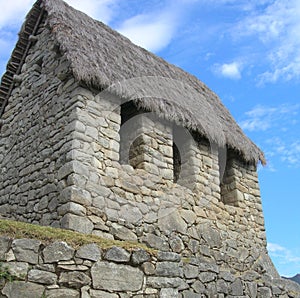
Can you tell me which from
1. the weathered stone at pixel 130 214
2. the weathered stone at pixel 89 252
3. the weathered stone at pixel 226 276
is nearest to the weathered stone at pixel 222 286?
the weathered stone at pixel 226 276

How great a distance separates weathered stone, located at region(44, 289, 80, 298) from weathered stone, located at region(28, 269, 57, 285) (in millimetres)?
88

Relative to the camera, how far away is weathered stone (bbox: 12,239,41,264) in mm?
4418

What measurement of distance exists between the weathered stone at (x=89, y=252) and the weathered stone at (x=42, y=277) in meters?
0.36

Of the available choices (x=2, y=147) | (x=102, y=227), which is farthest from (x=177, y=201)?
(x=2, y=147)

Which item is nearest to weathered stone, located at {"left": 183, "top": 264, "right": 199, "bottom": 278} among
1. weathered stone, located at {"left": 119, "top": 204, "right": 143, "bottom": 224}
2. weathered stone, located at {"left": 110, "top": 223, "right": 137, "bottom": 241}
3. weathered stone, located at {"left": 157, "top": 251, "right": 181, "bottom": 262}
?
weathered stone, located at {"left": 157, "top": 251, "right": 181, "bottom": 262}

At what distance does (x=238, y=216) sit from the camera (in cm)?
980

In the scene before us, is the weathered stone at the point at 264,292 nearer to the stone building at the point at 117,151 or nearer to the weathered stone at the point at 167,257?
the stone building at the point at 117,151

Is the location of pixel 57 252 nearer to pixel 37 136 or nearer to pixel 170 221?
pixel 170 221

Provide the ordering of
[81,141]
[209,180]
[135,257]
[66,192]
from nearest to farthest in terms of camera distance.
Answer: [135,257], [66,192], [81,141], [209,180]

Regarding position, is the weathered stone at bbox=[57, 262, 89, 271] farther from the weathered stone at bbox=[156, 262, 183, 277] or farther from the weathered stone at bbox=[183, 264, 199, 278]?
the weathered stone at bbox=[183, 264, 199, 278]

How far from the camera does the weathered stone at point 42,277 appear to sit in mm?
4430

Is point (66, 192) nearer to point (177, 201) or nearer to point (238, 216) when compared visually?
point (177, 201)

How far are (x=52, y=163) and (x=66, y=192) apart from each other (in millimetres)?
897

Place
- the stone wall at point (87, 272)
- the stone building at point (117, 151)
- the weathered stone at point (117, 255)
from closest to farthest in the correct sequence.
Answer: the stone wall at point (87, 272), the weathered stone at point (117, 255), the stone building at point (117, 151)
